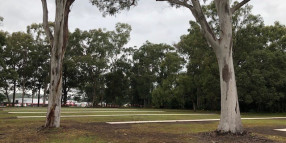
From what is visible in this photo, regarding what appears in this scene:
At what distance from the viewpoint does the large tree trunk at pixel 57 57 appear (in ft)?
32.3

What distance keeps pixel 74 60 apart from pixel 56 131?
122 feet

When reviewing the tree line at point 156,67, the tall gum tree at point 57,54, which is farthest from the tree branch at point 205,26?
the tree line at point 156,67

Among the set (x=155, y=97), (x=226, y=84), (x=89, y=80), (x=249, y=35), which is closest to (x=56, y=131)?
(x=226, y=84)

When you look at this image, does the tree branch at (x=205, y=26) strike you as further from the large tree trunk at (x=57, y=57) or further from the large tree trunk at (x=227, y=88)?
the large tree trunk at (x=57, y=57)

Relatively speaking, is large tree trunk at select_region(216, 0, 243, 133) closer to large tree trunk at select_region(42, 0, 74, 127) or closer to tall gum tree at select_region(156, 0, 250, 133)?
tall gum tree at select_region(156, 0, 250, 133)

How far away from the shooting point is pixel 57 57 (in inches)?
396

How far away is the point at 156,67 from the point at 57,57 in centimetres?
4184

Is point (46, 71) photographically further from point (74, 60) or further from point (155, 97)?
point (155, 97)

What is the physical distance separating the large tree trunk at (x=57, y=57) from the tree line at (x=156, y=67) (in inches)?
795

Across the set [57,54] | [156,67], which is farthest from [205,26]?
[156,67]

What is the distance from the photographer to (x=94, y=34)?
4856 cm

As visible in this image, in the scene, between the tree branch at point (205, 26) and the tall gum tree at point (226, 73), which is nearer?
the tall gum tree at point (226, 73)

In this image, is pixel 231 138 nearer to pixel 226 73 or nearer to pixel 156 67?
pixel 226 73

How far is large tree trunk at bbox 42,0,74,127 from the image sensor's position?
32.3 feet
